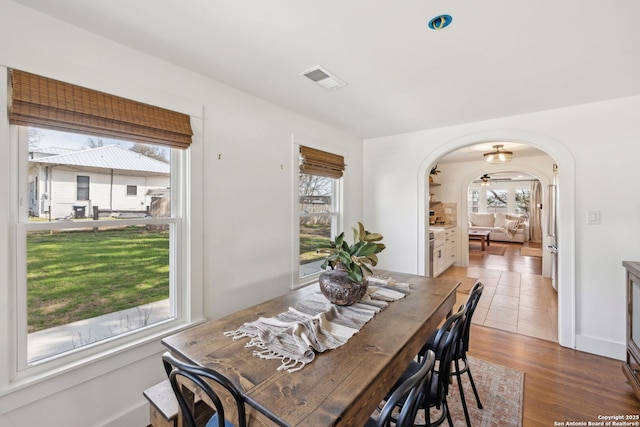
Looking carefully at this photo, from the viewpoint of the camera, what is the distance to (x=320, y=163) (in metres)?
3.25

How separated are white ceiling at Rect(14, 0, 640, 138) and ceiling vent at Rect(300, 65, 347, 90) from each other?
0.06 metres

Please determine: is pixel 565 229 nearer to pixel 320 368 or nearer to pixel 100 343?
pixel 320 368

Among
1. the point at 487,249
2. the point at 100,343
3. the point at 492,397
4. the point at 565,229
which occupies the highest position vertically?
the point at 565,229

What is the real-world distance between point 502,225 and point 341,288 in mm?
11377

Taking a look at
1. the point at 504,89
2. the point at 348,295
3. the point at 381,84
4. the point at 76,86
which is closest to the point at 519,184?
the point at 504,89

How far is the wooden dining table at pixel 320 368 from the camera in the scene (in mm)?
876

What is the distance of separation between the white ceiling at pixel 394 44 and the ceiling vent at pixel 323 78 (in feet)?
0.19

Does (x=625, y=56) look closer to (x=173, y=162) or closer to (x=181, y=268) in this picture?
(x=173, y=162)

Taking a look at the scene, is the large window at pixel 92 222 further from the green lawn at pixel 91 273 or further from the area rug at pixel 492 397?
the area rug at pixel 492 397

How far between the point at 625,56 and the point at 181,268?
10.9 feet

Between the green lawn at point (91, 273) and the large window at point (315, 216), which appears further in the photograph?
the large window at point (315, 216)

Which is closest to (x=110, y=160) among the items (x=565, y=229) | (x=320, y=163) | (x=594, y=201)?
(x=320, y=163)

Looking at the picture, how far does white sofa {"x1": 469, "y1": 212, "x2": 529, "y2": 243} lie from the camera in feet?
32.8

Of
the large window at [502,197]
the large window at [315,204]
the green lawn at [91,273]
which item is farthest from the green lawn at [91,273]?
the large window at [502,197]
